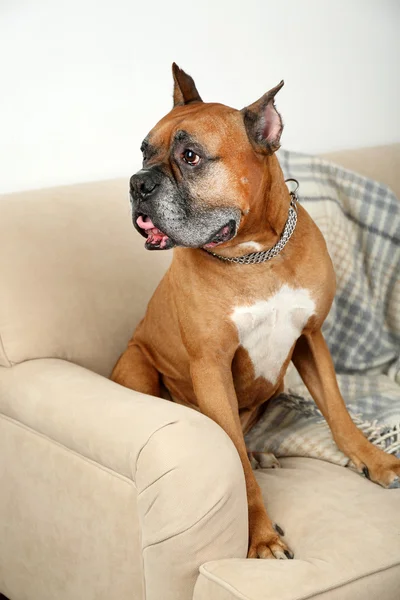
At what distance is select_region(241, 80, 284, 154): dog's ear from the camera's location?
67.1 inches

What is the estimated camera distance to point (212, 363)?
1825 mm

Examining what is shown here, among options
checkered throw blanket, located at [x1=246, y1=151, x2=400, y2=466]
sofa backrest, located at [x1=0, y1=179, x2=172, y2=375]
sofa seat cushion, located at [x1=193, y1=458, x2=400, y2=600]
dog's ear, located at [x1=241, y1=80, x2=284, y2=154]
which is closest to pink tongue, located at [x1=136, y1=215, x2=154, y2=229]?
dog's ear, located at [x1=241, y1=80, x2=284, y2=154]

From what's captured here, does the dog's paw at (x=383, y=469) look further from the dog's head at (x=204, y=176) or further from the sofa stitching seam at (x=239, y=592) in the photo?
the dog's head at (x=204, y=176)

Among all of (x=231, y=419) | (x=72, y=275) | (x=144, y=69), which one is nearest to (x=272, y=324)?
(x=231, y=419)

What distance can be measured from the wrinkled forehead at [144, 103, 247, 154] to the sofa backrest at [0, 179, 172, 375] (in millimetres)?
507

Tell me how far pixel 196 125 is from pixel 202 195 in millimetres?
150

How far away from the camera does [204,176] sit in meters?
1.68

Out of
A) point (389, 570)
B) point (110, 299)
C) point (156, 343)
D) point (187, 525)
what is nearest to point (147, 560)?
point (187, 525)

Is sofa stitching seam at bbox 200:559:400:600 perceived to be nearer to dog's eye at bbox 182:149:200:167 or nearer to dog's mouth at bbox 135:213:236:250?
dog's mouth at bbox 135:213:236:250

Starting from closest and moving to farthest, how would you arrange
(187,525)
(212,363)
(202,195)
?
(187,525)
(202,195)
(212,363)

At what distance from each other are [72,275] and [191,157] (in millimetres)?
613

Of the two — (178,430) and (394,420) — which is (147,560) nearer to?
(178,430)

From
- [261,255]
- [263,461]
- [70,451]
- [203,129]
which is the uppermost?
[203,129]

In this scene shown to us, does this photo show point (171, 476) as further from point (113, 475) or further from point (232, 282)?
point (232, 282)
